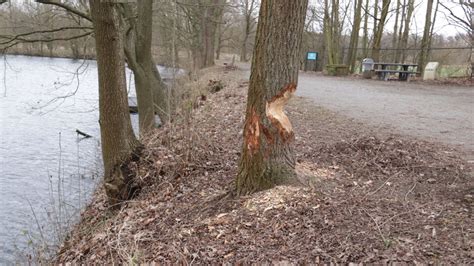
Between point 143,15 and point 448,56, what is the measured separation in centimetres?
1722

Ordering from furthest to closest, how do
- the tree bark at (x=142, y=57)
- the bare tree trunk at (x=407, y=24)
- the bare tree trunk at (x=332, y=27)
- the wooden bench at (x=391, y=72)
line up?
the bare tree trunk at (x=332, y=27) < the bare tree trunk at (x=407, y=24) < the wooden bench at (x=391, y=72) < the tree bark at (x=142, y=57)

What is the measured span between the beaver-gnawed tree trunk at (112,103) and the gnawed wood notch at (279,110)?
2.94m

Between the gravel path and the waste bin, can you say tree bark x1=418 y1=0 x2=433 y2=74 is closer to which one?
the waste bin

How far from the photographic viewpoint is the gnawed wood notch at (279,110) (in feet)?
14.5

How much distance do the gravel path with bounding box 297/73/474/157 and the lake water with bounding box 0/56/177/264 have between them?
6.26m

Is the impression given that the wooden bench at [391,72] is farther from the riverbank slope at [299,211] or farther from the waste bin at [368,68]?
the riverbank slope at [299,211]

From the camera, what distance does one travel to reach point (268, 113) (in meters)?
4.43

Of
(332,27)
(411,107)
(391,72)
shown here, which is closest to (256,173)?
(411,107)

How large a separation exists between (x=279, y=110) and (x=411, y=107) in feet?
24.4

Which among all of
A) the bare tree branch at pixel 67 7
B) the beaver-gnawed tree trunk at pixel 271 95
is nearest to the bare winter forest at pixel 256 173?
the beaver-gnawed tree trunk at pixel 271 95

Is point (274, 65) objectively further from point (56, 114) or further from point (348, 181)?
point (56, 114)

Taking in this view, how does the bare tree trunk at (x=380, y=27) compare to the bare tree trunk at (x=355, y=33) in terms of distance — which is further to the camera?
the bare tree trunk at (x=355, y=33)

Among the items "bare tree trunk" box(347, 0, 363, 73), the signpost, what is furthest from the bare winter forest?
the signpost

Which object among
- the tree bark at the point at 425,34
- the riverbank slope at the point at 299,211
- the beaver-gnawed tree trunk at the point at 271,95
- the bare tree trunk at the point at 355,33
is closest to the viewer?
the riverbank slope at the point at 299,211
